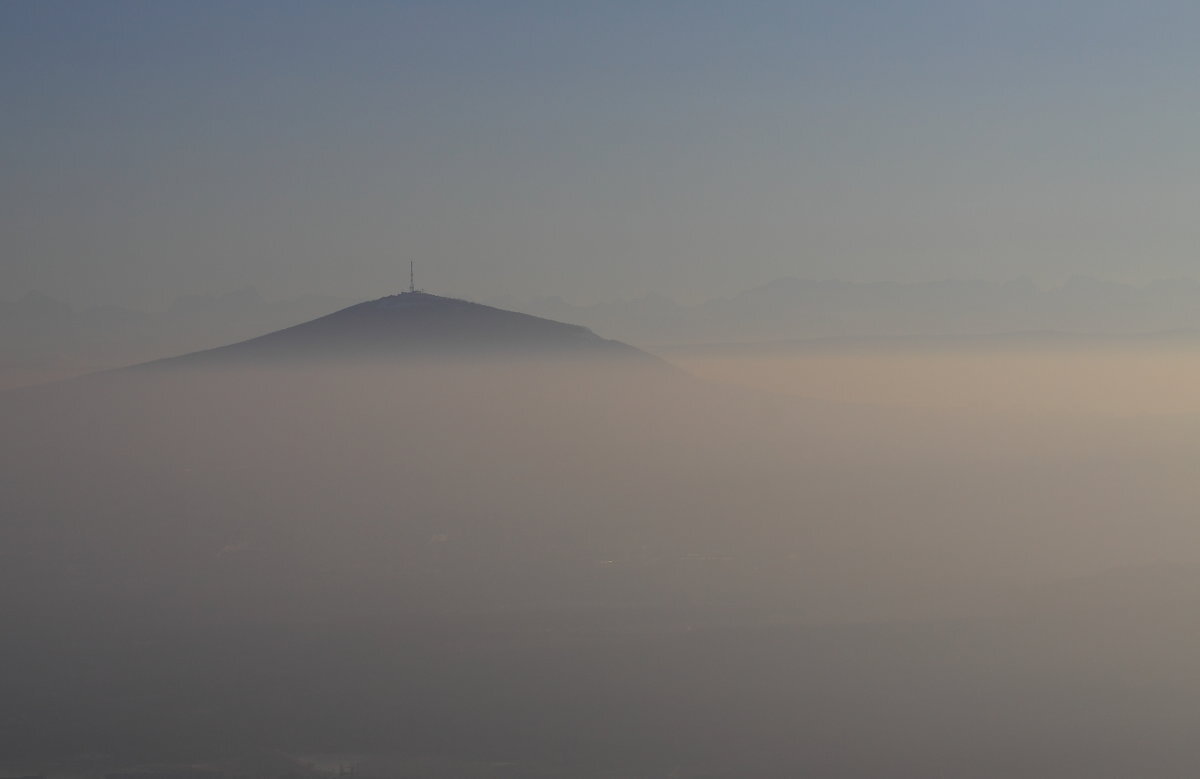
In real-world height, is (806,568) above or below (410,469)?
below

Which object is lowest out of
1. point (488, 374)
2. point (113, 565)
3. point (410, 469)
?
point (113, 565)

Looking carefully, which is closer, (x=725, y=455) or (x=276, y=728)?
(x=276, y=728)

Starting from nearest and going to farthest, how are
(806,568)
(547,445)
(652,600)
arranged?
(652,600) < (806,568) < (547,445)

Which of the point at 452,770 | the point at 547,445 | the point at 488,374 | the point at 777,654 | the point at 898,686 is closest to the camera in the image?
the point at 452,770

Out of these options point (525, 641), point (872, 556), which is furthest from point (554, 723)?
point (872, 556)

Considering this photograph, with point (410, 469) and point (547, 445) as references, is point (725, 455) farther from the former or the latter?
point (410, 469)

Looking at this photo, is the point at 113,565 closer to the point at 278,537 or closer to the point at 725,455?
the point at 278,537
